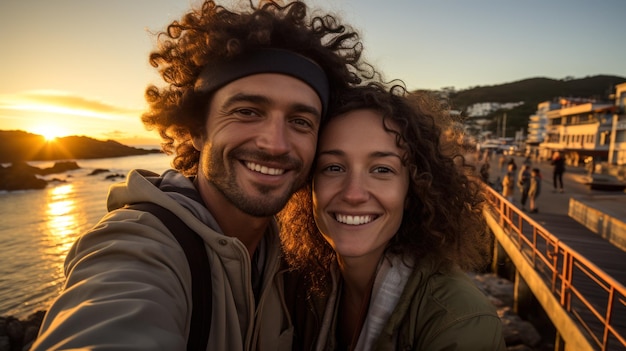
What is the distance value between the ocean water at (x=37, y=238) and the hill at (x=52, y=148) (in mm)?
40828

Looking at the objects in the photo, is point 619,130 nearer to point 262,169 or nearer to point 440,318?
point 440,318

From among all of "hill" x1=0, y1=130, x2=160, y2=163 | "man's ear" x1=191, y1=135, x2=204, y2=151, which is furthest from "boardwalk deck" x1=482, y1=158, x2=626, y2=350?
"hill" x1=0, y1=130, x2=160, y2=163

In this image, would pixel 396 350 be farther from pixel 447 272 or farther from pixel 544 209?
pixel 544 209

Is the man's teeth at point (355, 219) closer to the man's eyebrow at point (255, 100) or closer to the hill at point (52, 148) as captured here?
the man's eyebrow at point (255, 100)

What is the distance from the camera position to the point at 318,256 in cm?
282

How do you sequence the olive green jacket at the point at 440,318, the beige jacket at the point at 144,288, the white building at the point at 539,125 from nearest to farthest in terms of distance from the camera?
the beige jacket at the point at 144,288 < the olive green jacket at the point at 440,318 < the white building at the point at 539,125

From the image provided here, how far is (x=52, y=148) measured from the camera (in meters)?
94.5

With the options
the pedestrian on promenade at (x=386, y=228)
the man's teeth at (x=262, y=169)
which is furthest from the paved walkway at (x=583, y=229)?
the man's teeth at (x=262, y=169)

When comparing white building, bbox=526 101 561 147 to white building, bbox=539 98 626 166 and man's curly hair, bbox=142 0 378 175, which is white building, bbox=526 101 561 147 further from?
man's curly hair, bbox=142 0 378 175

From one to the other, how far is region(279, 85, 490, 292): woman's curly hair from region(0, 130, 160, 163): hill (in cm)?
7717

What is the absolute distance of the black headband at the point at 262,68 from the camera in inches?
87.4

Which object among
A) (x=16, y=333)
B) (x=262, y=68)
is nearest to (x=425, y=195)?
(x=262, y=68)

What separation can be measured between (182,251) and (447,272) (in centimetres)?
154

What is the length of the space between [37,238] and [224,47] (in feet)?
68.7
